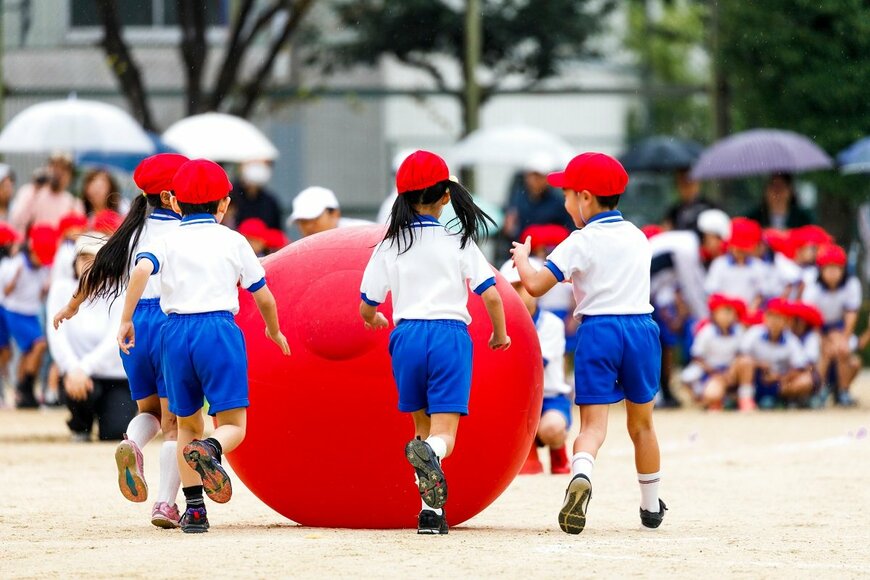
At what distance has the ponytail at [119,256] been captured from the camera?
331 inches

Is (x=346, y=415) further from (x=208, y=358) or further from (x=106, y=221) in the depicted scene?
(x=106, y=221)

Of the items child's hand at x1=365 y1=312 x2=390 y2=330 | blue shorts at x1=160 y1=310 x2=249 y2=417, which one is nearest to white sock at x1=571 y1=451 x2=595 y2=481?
child's hand at x1=365 y1=312 x2=390 y2=330

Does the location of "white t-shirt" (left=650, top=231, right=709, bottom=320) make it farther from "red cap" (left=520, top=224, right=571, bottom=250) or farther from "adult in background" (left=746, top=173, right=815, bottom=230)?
"red cap" (left=520, top=224, right=571, bottom=250)

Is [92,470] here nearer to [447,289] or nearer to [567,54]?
[447,289]

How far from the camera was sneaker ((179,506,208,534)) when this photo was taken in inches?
306

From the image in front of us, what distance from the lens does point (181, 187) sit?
25.5 ft

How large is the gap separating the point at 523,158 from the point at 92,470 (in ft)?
29.4

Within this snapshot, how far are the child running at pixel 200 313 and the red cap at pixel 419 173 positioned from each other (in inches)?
29.7

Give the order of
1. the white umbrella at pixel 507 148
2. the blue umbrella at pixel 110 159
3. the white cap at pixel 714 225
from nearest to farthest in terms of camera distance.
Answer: the white cap at pixel 714 225 < the blue umbrella at pixel 110 159 < the white umbrella at pixel 507 148

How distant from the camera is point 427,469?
726 cm

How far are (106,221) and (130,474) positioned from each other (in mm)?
4636

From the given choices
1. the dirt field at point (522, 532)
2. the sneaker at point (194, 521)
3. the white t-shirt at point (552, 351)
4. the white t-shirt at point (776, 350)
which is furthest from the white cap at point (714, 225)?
the sneaker at point (194, 521)

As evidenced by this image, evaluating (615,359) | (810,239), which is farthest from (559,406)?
(810,239)

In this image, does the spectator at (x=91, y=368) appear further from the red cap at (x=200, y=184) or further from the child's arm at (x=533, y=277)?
the child's arm at (x=533, y=277)
